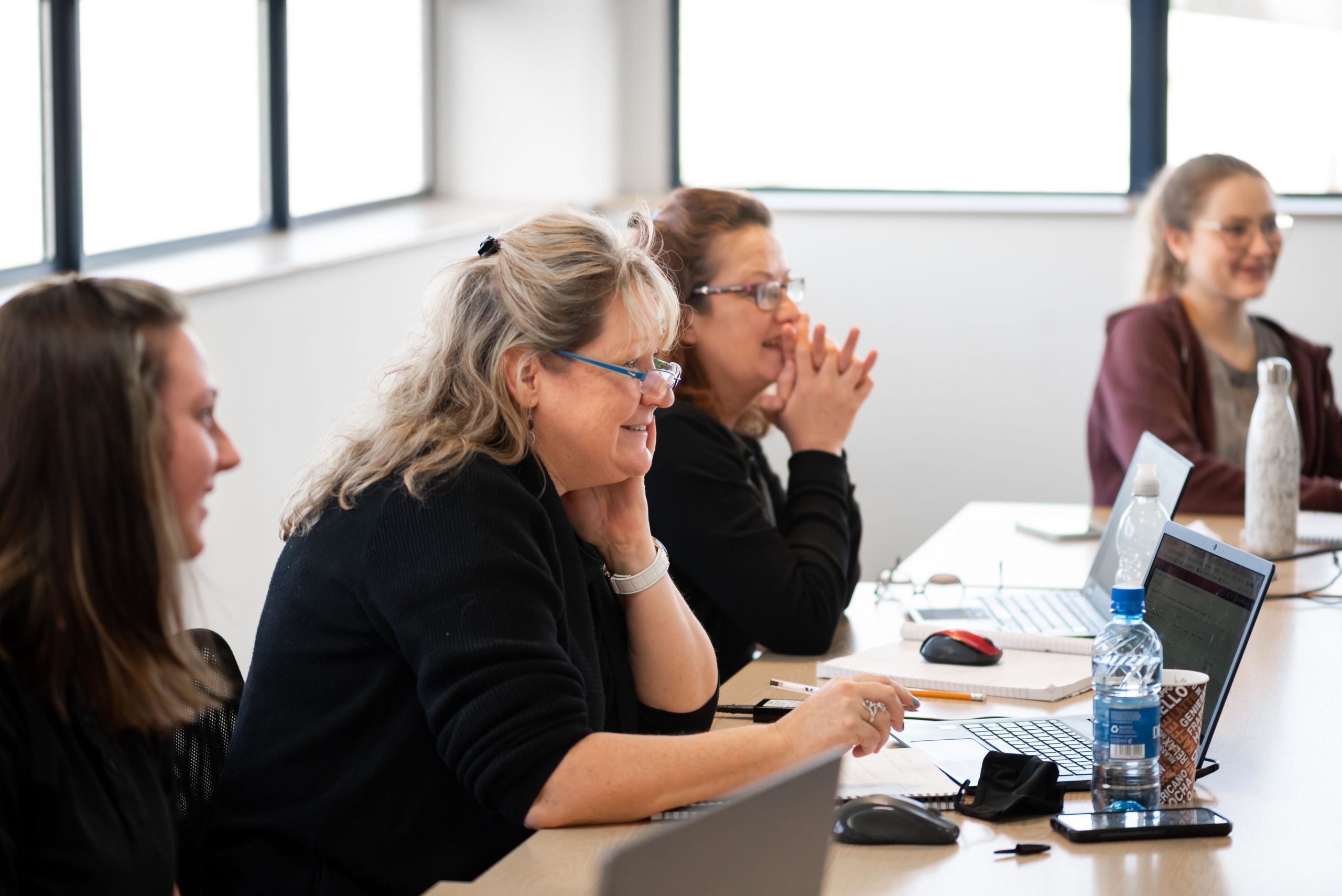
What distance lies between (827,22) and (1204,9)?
1.19 meters

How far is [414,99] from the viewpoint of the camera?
4.36 m

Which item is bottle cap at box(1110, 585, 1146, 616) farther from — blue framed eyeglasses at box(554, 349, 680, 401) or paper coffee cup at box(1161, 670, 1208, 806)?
blue framed eyeglasses at box(554, 349, 680, 401)

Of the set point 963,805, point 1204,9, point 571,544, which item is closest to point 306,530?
point 571,544

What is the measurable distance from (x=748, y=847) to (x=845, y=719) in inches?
19.2

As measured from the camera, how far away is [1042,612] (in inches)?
84.1

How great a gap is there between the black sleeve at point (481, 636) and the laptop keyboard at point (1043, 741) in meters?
0.48

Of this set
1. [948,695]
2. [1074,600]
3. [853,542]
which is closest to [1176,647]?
[948,695]

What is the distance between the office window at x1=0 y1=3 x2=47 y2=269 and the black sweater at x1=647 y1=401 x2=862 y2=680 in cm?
144

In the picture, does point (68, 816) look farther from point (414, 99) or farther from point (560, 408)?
point (414, 99)

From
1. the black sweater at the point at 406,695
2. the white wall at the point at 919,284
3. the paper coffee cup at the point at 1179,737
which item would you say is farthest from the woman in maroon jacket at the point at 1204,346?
the black sweater at the point at 406,695

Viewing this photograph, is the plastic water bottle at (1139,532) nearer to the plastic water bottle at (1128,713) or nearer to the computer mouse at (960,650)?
the computer mouse at (960,650)

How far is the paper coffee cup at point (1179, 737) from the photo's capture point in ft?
4.27

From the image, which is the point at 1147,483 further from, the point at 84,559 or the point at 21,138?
the point at 21,138

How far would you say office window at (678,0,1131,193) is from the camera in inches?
181
